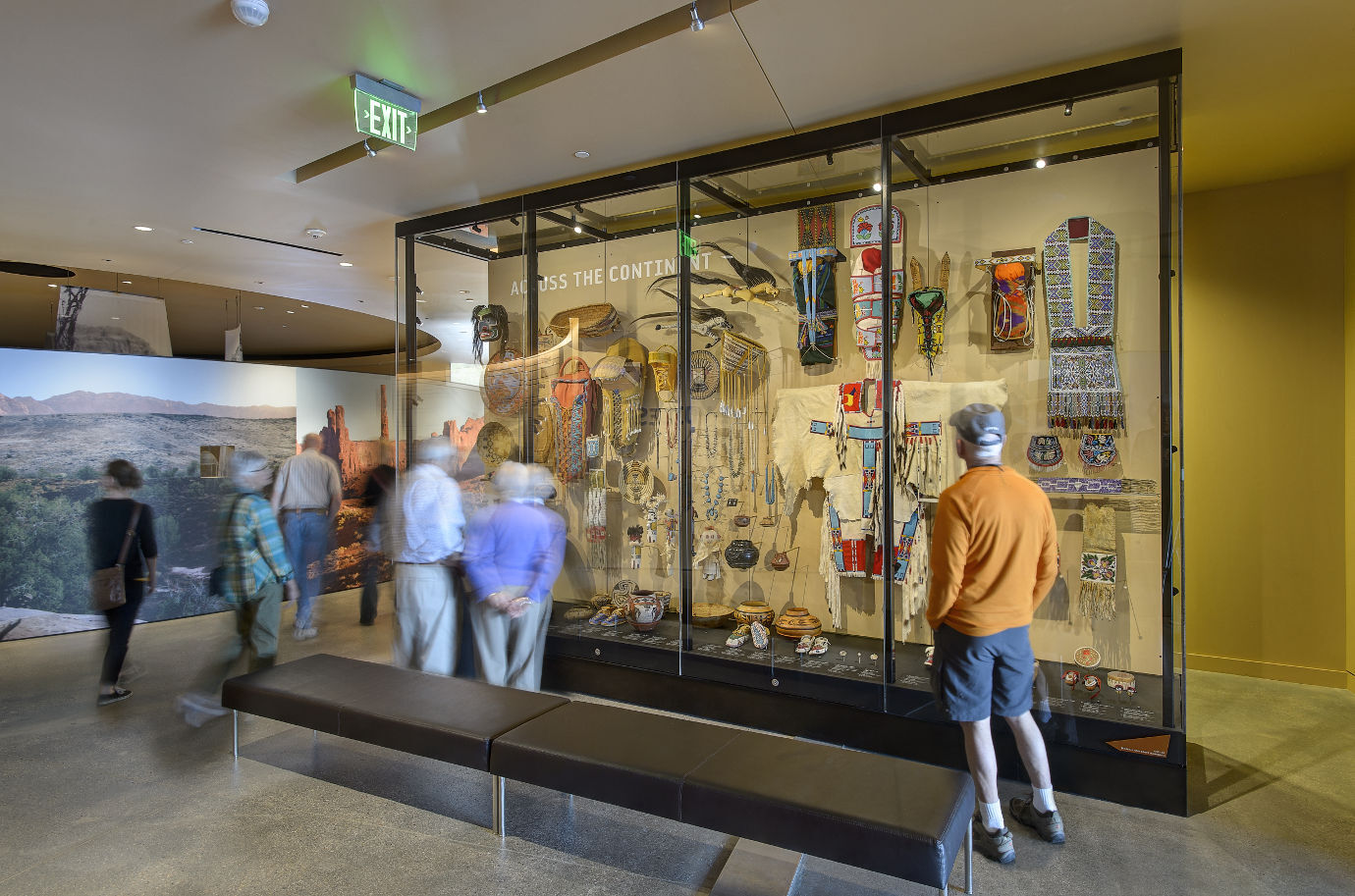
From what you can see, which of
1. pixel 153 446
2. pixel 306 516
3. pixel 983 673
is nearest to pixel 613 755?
pixel 983 673

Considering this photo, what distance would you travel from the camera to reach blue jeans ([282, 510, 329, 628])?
5.39 meters

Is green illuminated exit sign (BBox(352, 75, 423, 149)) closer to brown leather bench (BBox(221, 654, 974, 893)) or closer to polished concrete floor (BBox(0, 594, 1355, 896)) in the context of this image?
brown leather bench (BBox(221, 654, 974, 893))

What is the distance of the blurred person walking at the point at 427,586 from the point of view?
3.82 m

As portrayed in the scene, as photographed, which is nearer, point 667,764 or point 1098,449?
point 667,764

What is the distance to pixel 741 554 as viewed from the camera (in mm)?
4211

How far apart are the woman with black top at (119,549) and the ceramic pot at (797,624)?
12.5 feet

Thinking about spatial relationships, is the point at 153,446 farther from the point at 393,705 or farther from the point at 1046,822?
the point at 1046,822

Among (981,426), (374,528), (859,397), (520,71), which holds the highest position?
(520,71)

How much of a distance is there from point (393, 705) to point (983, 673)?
2.30 metres

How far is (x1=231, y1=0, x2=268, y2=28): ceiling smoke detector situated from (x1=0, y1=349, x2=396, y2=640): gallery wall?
Result: 3149mm

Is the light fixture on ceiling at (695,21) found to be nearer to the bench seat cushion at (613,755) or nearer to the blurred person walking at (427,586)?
the blurred person walking at (427,586)

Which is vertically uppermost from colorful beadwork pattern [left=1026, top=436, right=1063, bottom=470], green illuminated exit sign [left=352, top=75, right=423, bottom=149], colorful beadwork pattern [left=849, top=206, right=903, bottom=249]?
green illuminated exit sign [left=352, top=75, right=423, bottom=149]

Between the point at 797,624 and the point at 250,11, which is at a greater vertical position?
the point at 250,11

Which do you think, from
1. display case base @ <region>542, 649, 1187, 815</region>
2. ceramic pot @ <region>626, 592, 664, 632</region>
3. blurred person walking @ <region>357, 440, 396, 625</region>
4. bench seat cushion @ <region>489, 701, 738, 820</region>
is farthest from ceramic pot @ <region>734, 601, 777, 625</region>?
blurred person walking @ <region>357, 440, 396, 625</region>
